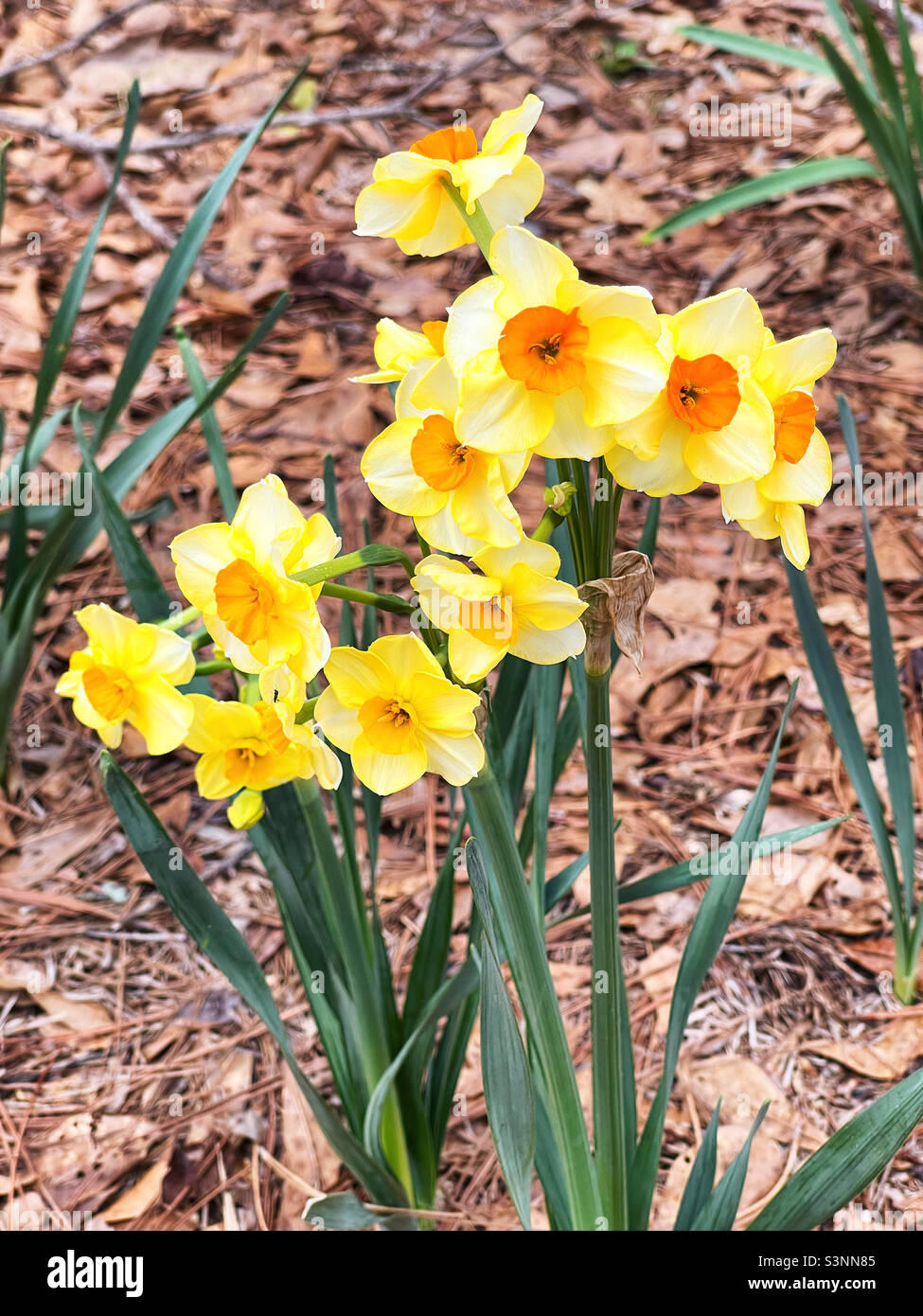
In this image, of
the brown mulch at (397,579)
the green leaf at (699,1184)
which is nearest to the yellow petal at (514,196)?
the green leaf at (699,1184)

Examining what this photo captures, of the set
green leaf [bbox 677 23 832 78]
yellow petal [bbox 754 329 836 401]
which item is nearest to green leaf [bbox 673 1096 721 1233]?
yellow petal [bbox 754 329 836 401]

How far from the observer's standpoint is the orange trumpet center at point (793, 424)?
55cm

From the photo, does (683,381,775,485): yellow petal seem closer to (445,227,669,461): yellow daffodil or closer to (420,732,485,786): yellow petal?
(445,227,669,461): yellow daffodil

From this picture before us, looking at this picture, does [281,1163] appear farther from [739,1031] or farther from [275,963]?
[739,1031]

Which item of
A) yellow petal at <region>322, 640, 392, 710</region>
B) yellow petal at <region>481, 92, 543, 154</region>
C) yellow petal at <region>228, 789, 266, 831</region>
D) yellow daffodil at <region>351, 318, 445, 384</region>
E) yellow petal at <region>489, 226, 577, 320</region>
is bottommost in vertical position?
yellow petal at <region>228, 789, 266, 831</region>

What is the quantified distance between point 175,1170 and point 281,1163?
109 mm

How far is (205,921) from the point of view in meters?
0.83

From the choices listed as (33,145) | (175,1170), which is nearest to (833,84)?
(33,145)

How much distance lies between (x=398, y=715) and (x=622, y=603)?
14 cm

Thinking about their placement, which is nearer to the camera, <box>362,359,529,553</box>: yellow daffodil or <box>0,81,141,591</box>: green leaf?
<box>362,359,529,553</box>: yellow daffodil

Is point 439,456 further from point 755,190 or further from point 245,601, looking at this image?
point 755,190

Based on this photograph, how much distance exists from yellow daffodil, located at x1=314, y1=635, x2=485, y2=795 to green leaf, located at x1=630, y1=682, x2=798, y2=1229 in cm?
34

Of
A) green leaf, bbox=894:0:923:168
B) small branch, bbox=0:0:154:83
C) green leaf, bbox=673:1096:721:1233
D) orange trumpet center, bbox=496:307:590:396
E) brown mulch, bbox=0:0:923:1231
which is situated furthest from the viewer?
small branch, bbox=0:0:154:83

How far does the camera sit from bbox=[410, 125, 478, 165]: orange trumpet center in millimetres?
565
